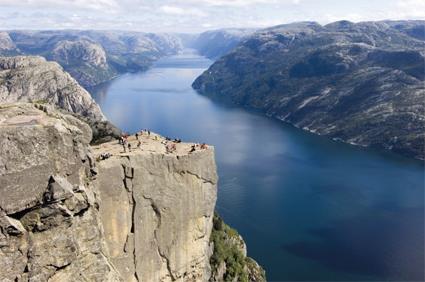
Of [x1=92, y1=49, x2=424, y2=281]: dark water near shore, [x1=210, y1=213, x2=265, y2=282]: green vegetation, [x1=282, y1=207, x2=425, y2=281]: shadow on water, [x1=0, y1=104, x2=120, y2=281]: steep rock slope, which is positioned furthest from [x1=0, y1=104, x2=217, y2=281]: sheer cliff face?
[x1=282, y1=207, x2=425, y2=281]: shadow on water

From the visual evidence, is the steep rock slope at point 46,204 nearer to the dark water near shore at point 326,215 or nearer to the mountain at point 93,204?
the mountain at point 93,204

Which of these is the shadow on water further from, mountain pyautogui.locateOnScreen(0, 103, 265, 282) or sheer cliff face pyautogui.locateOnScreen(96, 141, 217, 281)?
sheer cliff face pyautogui.locateOnScreen(96, 141, 217, 281)

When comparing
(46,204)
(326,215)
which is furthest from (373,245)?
(46,204)

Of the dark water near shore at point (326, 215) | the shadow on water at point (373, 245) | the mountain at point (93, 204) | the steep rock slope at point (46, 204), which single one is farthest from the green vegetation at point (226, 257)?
the shadow on water at point (373, 245)

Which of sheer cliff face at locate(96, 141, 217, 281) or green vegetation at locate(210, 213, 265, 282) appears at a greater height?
sheer cliff face at locate(96, 141, 217, 281)

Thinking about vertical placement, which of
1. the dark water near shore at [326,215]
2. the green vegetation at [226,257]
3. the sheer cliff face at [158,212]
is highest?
the sheer cliff face at [158,212]

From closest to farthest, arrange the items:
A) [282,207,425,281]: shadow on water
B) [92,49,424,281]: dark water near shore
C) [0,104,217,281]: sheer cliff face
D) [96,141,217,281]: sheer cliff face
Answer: [0,104,217,281]: sheer cliff face, [96,141,217,281]: sheer cliff face, [282,207,425,281]: shadow on water, [92,49,424,281]: dark water near shore
